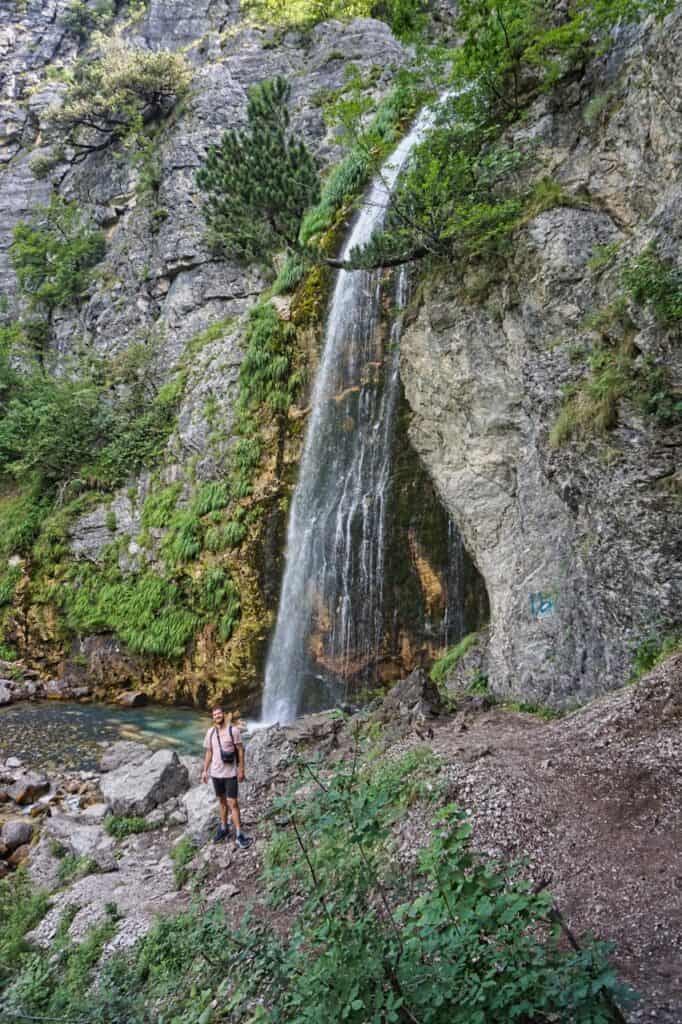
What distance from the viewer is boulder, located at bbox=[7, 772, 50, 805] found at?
8.20 metres

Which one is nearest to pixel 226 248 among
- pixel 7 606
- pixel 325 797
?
pixel 7 606

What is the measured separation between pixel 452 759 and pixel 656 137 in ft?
22.2

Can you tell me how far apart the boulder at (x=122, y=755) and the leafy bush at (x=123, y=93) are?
25.2 m

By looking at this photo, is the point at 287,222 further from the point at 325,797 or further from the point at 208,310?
the point at 208,310

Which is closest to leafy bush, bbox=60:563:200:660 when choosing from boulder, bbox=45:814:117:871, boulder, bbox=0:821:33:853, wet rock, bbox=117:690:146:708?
wet rock, bbox=117:690:146:708

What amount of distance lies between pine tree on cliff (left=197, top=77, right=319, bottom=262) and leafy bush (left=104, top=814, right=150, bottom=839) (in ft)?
27.8

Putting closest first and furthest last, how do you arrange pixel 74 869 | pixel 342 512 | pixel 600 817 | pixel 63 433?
1. pixel 600 817
2. pixel 74 869
3. pixel 342 512
4. pixel 63 433

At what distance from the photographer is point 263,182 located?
10633mm

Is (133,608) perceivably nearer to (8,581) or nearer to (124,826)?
(8,581)

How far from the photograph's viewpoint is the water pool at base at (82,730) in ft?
32.9

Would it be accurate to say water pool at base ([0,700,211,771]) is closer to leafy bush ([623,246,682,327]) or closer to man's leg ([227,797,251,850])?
man's leg ([227,797,251,850])

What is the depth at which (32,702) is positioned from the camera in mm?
13500

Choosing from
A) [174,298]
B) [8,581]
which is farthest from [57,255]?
[8,581]

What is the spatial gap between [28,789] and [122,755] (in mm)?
1459
